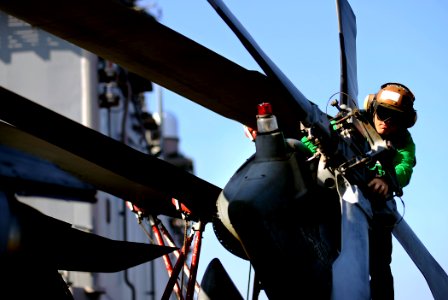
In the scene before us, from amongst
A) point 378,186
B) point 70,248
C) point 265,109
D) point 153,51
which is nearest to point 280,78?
point 265,109

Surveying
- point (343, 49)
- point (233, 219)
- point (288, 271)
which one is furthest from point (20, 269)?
point (343, 49)

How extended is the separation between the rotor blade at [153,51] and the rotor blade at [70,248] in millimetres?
1124

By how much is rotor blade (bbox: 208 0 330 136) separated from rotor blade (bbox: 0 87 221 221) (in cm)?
129

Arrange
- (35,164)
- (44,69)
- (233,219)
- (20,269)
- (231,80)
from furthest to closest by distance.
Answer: (44,69), (231,80), (233,219), (20,269), (35,164)

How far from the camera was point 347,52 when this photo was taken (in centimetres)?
687

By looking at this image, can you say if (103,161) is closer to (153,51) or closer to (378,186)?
(153,51)

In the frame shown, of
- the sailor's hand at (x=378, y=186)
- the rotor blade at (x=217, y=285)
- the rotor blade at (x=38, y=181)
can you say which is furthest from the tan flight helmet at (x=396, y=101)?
the rotor blade at (x=38, y=181)

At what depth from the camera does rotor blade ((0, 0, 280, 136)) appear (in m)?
4.87

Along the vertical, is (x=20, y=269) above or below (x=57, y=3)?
below

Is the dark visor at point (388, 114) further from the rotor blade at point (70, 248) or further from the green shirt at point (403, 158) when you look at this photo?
the rotor blade at point (70, 248)

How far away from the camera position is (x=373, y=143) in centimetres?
599

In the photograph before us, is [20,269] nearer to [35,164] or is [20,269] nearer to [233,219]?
[35,164]

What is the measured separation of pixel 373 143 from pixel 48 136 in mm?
2283

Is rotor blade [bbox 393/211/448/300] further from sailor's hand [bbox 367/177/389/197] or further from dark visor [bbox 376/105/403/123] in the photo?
dark visor [bbox 376/105/403/123]
